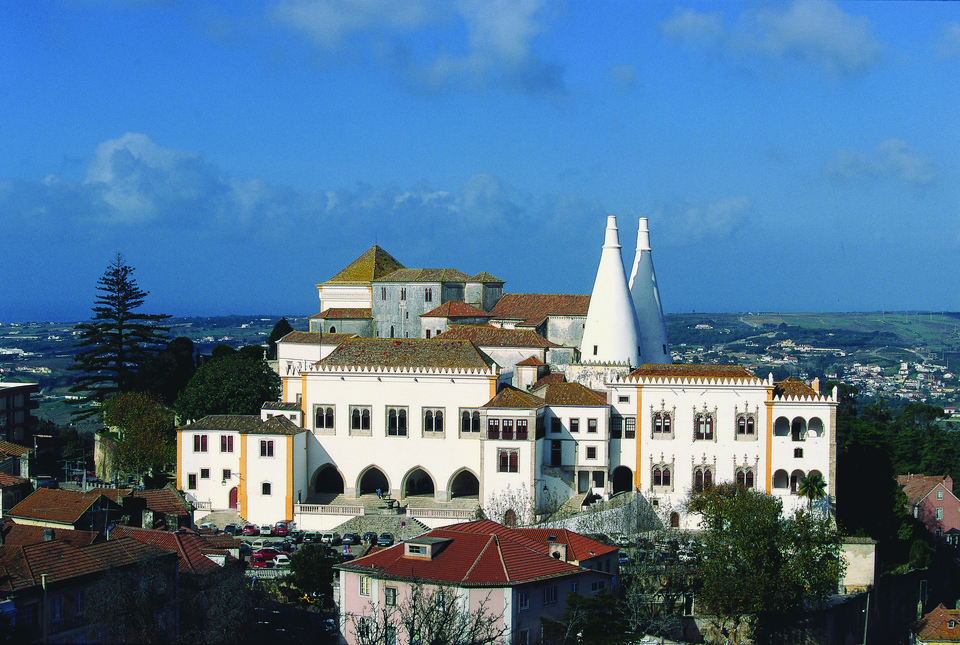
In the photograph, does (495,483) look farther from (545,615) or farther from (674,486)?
(545,615)

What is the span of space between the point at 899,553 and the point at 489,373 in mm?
21030

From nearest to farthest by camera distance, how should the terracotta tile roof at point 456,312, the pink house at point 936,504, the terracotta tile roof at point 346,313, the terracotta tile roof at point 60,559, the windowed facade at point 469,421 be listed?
the terracotta tile roof at point 60,559, the windowed facade at point 469,421, the terracotta tile roof at point 456,312, the pink house at point 936,504, the terracotta tile roof at point 346,313

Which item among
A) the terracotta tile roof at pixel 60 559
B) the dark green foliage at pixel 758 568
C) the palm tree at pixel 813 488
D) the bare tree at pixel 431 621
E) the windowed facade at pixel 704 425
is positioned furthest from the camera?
the windowed facade at pixel 704 425

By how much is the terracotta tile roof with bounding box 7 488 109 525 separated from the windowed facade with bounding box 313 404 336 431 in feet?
40.4

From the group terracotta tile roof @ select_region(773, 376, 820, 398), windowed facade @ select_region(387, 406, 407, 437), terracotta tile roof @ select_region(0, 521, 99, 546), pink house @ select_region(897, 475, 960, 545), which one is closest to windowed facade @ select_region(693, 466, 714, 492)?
terracotta tile roof @ select_region(773, 376, 820, 398)

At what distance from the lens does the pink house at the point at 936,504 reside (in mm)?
68562

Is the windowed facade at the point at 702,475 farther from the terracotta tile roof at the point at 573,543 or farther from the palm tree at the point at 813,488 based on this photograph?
the terracotta tile roof at the point at 573,543

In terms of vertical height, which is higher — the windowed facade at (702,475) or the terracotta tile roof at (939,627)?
the windowed facade at (702,475)

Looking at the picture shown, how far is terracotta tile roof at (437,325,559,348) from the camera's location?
201 feet

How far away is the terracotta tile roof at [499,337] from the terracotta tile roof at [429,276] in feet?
27.3

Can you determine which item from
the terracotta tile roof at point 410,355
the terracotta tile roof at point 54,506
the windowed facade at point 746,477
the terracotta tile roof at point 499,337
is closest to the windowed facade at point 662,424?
the windowed facade at point 746,477

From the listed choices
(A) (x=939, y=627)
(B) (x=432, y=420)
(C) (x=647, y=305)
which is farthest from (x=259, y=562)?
(A) (x=939, y=627)

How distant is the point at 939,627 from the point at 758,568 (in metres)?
13.9

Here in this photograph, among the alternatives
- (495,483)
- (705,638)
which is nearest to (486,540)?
(705,638)
